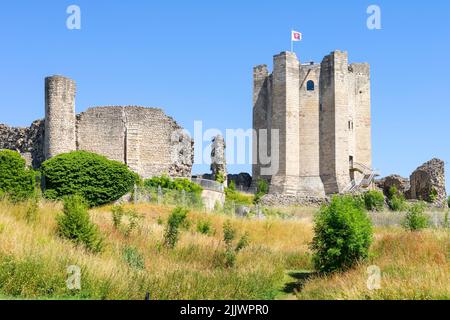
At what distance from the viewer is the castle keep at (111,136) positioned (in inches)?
1569

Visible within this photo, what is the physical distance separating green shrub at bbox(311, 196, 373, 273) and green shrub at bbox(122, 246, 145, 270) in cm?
500

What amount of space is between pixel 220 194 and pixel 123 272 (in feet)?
81.4

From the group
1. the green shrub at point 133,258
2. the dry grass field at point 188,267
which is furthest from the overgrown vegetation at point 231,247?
the green shrub at point 133,258

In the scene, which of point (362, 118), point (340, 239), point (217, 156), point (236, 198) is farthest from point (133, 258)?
point (362, 118)

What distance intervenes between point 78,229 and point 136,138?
74.8ft

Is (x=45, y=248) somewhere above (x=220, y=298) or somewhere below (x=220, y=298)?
above

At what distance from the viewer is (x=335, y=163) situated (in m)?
52.3

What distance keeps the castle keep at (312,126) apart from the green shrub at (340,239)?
30.7 m

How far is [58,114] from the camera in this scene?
3981cm

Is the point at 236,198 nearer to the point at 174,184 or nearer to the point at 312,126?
the point at 174,184

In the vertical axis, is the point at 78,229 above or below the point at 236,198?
above
